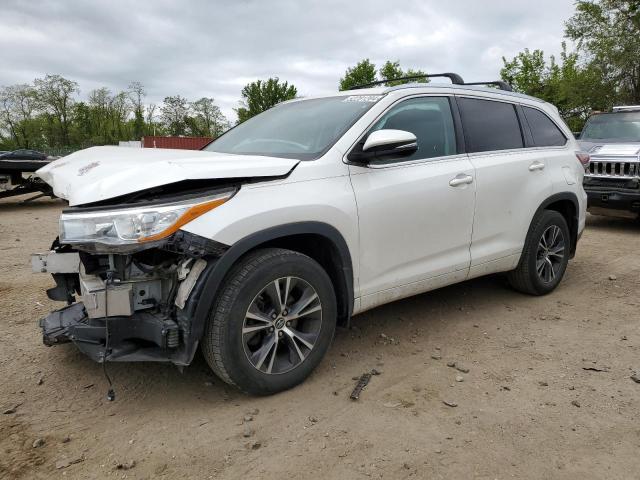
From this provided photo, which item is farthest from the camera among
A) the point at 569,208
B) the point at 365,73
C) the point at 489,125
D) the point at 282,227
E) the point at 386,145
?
the point at 365,73

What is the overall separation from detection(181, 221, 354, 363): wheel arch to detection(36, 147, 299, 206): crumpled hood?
0.33 m

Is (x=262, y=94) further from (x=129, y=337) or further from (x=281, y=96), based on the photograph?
(x=129, y=337)

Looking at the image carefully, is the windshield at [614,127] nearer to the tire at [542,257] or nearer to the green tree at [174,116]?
the tire at [542,257]

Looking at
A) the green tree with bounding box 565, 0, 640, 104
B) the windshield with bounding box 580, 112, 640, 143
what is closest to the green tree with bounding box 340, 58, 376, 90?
the green tree with bounding box 565, 0, 640, 104

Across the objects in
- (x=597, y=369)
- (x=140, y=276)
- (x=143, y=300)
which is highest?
(x=140, y=276)

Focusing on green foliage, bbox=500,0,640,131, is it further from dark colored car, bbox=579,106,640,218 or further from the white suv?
the white suv

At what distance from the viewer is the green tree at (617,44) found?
25938 millimetres

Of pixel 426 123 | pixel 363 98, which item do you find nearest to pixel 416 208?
pixel 426 123

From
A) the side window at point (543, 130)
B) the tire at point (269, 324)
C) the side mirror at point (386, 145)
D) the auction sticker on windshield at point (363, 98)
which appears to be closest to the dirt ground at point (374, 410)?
the tire at point (269, 324)

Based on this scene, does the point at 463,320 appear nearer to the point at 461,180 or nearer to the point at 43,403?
the point at 461,180

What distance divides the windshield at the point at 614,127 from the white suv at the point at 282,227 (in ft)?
18.6

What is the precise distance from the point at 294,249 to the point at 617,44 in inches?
1161

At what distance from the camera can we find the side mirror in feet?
9.91

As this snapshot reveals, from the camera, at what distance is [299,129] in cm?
356
